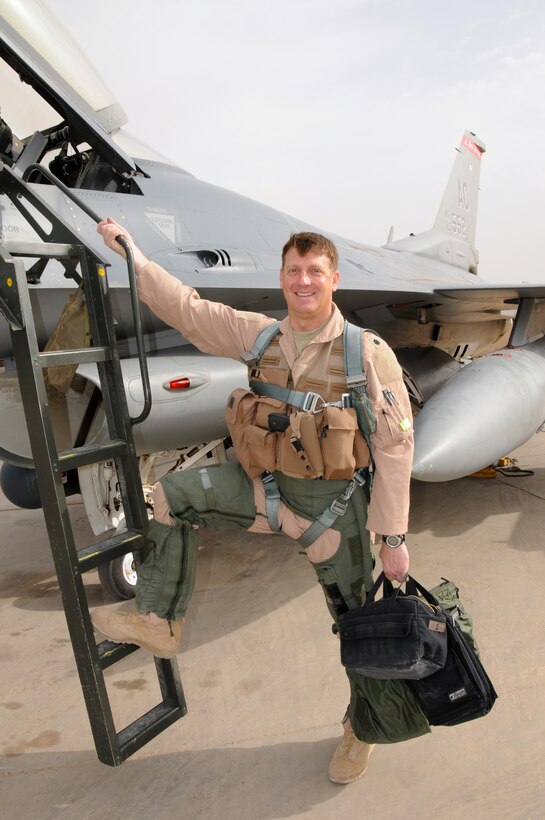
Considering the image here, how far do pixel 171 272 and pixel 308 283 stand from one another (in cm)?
204

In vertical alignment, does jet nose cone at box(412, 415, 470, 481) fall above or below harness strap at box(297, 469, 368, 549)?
below

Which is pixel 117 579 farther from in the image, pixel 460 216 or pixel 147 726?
pixel 460 216

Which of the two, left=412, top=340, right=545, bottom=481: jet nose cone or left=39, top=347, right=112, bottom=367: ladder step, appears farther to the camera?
left=412, top=340, right=545, bottom=481: jet nose cone

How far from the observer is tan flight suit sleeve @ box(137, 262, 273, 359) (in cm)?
216

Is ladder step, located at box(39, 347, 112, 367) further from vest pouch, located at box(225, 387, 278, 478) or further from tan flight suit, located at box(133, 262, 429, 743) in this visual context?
vest pouch, located at box(225, 387, 278, 478)

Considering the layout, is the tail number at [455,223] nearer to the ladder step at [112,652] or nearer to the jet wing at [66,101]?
the jet wing at [66,101]

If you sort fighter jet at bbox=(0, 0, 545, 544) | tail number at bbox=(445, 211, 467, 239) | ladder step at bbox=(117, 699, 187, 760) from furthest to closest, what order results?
1. tail number at bbox=(445, 211, 467, 239)
2. fighter jet at bbox=(0, 0, 545, 544)
3. ladder step at bbox=(117, 699, 187, 760)

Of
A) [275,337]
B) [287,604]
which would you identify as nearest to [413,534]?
[287,604]

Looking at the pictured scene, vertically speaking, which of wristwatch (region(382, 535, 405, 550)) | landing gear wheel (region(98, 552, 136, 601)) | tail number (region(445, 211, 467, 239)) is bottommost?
landing gear wheel (region(98, 552, 136, 601))

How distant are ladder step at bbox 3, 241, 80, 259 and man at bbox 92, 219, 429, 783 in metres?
0.15

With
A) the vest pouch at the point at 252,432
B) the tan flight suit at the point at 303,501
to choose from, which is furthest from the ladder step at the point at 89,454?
the vest pouch at the point at 252,432

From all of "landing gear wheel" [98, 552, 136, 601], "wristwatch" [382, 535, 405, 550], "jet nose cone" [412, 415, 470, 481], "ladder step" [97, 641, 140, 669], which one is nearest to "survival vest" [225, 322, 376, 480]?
"wristwatch" [382, 535, 405, 550]

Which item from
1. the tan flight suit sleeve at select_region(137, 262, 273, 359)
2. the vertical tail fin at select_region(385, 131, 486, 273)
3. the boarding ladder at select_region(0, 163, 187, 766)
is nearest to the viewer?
the boarding ladder at select_region(0, 163, 187, 766)

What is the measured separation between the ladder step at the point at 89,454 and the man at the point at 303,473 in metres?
0.21
